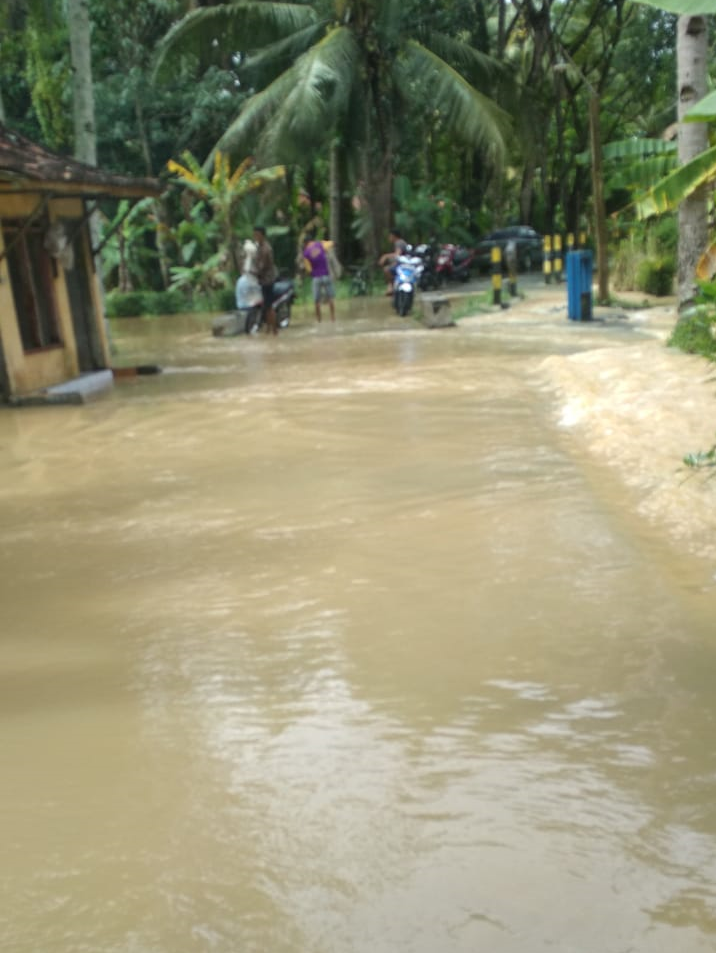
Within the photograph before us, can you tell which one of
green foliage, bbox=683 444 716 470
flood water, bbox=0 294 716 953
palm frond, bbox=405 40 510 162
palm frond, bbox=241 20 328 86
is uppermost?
palm frond, bbox=241 20 328 86

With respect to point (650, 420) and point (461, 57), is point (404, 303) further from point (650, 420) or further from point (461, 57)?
point (650, 420)

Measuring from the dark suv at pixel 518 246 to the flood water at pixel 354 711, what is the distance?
22677 mm

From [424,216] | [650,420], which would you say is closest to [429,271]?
[424,216]

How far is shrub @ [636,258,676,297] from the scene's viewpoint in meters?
19.9

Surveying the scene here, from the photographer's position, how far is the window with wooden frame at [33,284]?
40.3 ft

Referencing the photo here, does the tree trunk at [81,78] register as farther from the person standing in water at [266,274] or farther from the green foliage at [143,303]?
the green foliage at [143,303]

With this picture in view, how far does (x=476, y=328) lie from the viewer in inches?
673

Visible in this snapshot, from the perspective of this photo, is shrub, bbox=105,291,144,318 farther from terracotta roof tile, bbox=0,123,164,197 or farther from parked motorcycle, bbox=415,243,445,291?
terracotta roof tile, bbox=0,123,164,197

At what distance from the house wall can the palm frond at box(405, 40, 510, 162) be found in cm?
1038

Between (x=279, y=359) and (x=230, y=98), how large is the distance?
13.7 m

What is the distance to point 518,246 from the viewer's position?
30.4m

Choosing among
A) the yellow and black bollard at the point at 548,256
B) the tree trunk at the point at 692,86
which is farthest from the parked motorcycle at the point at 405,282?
the tree trunk at the point at 692,86

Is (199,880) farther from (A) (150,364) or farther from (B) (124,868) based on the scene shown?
(A) (150,364)

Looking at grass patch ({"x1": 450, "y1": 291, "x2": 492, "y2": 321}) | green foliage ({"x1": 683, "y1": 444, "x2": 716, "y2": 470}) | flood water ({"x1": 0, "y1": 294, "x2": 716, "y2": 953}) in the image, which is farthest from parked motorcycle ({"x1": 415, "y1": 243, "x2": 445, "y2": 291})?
green foliage ({"x1": 683, "y1": 444, "x2": 716, "y2": 470})
